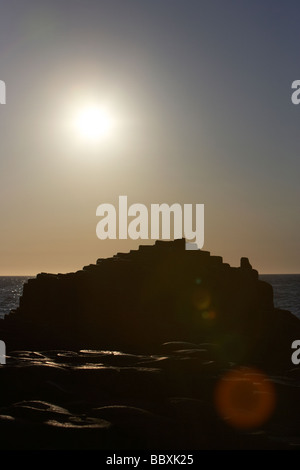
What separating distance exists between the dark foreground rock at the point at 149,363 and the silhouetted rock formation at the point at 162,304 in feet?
0.19

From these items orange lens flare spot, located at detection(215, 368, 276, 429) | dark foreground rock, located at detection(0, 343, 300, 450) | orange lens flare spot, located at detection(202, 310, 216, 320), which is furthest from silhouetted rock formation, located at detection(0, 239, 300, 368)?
orange lens flare spot, located at detection(215, 368, 276, 429)

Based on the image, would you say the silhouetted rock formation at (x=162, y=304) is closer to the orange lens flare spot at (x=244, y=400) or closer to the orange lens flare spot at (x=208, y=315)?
the orange lens flare spot at (x=208, y=315)

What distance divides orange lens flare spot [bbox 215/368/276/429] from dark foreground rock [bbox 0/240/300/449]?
26 millimetres

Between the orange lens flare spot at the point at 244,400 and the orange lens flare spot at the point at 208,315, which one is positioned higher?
the orange lens flare spot at the point at 208,315

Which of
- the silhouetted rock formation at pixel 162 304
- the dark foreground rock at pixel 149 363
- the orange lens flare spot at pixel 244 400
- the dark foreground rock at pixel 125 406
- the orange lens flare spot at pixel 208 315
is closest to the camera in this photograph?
the dark foreground rock at pixel 125 406

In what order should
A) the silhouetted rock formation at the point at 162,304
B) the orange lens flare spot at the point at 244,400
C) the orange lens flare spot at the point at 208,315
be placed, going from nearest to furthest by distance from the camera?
the orange lens flare spot at the point at 244,400
the silhouetted rock formation at the point at 162,304
the orange lens flare spot at the point at 208,315

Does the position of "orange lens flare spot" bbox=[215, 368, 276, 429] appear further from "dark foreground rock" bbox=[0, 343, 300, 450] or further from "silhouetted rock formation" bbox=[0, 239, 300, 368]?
"silhouetted rock formation" bbox=[0, 239, 300, 368]

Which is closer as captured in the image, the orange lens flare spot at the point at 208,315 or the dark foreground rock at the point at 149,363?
the dark foreground rock at the point at 149,363

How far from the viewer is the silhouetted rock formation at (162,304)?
67.2ft

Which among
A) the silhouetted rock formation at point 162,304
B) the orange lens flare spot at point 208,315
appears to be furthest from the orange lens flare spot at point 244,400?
the orange lens flare spot at point 208,315

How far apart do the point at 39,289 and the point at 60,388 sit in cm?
1631

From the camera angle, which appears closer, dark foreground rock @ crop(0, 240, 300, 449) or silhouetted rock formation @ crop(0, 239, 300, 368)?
dark foreground rock @ crop(0, 240, 300, 449)

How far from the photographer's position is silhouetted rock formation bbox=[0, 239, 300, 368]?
806 inches
